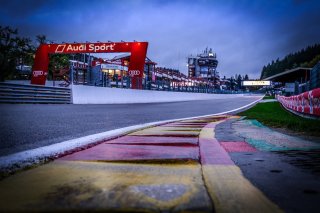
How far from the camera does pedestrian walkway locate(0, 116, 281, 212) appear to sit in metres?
1.41

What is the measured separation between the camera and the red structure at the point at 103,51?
26.5 m

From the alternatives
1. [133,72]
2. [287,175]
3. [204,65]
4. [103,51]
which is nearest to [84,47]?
[103,51]

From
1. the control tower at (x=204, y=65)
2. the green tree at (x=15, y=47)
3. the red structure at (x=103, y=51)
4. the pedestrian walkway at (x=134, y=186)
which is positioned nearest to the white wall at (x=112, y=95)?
the red structure at (x=103, y=51)

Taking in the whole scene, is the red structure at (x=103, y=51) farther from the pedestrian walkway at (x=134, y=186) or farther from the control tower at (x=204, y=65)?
the control tower at (x=204, y=65)

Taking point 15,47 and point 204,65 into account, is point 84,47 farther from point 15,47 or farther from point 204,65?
point 204,65

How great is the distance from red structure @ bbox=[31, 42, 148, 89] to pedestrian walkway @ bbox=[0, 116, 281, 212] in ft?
75.7

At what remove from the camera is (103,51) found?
28.7 m

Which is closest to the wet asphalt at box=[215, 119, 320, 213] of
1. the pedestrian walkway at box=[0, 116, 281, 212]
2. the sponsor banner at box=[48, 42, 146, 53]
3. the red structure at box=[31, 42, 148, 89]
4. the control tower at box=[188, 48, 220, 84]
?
the pedestrian walkway at box=[0, 116, 281, 212]

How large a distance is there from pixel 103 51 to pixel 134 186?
28.0 metres

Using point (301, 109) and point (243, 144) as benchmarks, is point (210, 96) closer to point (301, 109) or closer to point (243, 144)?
point (301, 109)

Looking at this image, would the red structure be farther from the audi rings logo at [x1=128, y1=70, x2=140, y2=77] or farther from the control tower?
the control tower

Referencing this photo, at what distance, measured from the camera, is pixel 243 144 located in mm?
3582

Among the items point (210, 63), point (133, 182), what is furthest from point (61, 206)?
point (210, 63)

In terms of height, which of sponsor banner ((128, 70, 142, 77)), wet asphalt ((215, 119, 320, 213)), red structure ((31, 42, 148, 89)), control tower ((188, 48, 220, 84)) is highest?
control tower ((188, 48, 220, 84))
